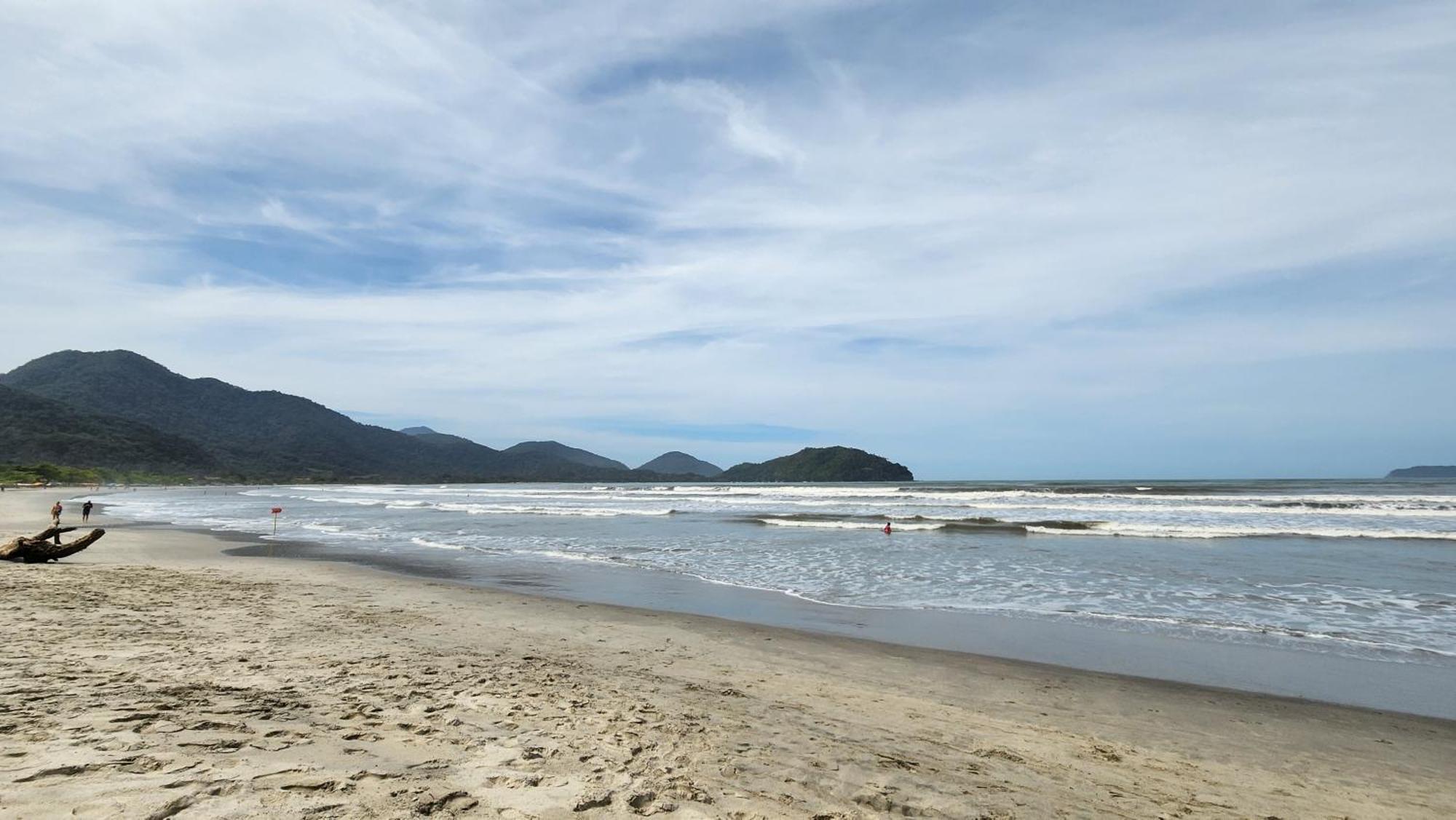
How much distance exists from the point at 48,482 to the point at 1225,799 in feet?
360

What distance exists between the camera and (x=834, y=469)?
180 metres

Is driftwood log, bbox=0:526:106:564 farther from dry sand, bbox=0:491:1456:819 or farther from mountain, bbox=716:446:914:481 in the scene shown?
mountain, bbox=716:446:914:481

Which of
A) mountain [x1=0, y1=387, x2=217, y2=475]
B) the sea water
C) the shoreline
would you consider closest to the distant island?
mountain [x1=0, y1=387, x2=217, y2=475]

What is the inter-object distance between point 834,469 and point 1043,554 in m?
162

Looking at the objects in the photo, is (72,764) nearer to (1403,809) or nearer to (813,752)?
(813,752)

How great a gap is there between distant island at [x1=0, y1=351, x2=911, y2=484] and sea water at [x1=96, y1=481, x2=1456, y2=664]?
89972mm

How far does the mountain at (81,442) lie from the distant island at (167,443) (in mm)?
191

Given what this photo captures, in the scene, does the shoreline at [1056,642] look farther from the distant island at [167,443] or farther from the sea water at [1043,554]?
the distant island at [167,443]

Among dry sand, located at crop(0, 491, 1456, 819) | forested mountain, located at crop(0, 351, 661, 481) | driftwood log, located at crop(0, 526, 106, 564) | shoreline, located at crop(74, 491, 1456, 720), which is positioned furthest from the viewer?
forested mountain, located at crop(0, 351, 661, 481)

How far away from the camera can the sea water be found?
36.4ft

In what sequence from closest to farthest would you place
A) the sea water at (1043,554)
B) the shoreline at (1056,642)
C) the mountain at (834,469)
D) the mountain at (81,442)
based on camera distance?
the shoreline at (1056,642), the sea water at (1043,554), the mountain at (81,442), the mountain at (834,469)

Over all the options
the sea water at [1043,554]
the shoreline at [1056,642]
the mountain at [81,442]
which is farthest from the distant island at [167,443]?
the shoreline at [1056,642]

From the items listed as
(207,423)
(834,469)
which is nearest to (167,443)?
(207,423)

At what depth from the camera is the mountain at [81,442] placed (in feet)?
360
